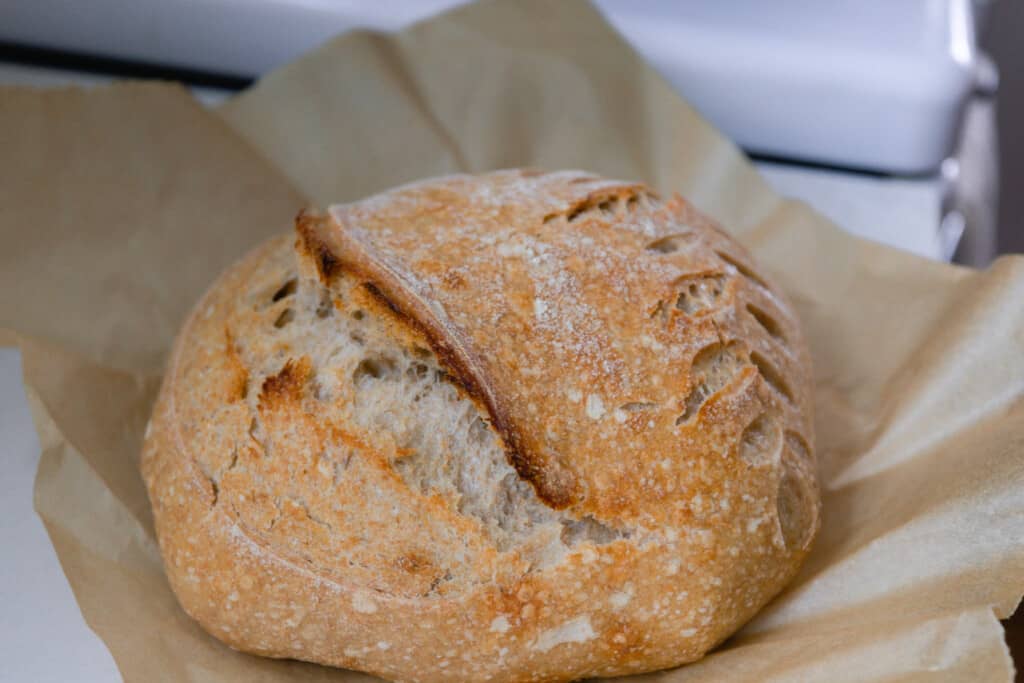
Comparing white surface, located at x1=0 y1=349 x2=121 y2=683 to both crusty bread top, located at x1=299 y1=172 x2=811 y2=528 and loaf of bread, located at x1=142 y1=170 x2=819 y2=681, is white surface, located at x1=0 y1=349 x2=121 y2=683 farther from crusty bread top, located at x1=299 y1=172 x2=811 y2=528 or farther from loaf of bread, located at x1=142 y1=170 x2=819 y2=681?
crusty bread top, located at x1=299 y1=172 x2=811 y2=528

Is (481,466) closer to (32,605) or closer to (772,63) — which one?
(32,605)

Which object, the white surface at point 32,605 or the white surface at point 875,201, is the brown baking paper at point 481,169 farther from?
the white surface at point 875,201

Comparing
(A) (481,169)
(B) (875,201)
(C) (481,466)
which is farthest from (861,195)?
(C) (481,466)

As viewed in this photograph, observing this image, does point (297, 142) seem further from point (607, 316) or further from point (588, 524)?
point (588, 524)

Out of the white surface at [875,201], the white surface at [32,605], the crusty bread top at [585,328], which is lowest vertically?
the white surface at [32,605]

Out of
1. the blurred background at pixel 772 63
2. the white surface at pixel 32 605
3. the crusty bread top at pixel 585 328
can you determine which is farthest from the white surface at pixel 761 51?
the white surface at pixel 32 605

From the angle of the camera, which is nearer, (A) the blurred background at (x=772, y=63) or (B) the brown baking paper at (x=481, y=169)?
(B) the brown baking paper at (x=481, y=169)
